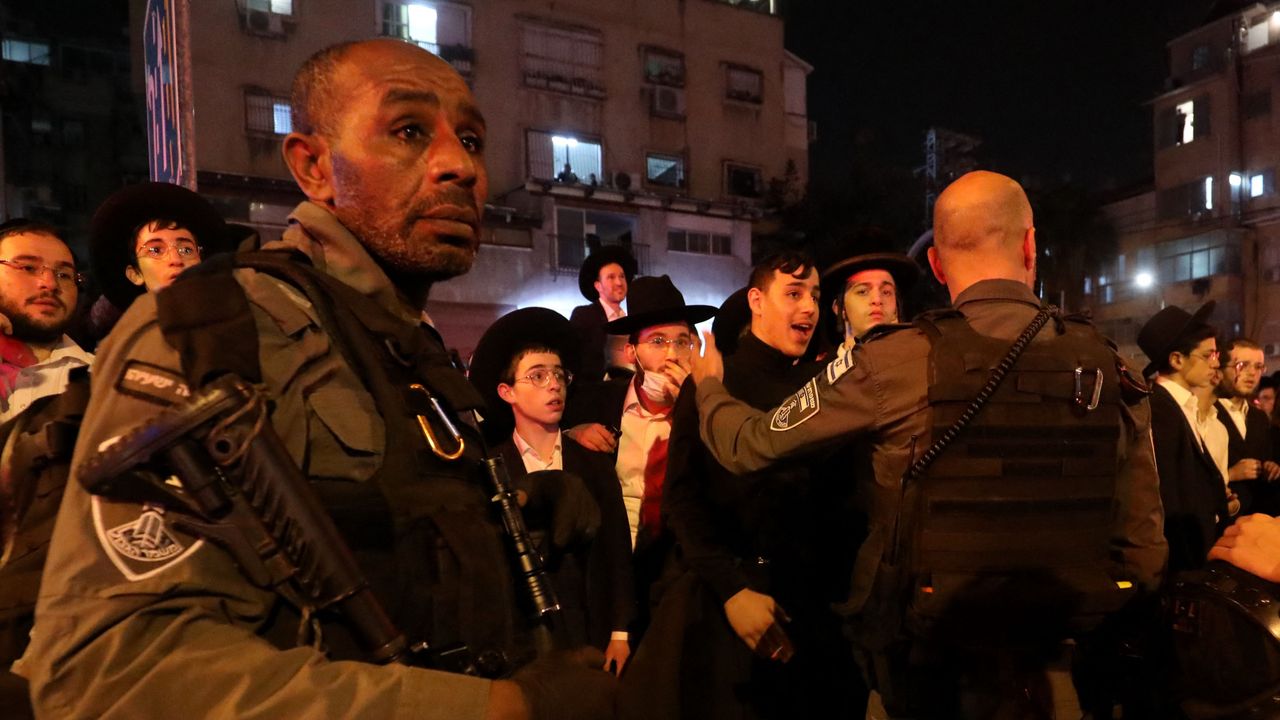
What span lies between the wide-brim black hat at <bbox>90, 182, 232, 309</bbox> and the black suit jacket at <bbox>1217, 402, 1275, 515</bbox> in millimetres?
7785

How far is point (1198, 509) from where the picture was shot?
588cm

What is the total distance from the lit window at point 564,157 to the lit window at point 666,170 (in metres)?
1.71

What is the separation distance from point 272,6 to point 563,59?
313 inches

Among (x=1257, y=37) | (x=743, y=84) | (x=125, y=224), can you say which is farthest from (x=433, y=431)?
(x=1257, y=37)

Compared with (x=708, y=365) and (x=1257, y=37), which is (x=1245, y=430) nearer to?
(x=708, y=365)

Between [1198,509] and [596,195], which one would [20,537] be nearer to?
[1198,509]

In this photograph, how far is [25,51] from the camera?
3572 cm

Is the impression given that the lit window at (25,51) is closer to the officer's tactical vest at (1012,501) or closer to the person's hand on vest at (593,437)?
the person's hand on vest at (593,437)

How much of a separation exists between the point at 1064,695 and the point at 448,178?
2.54 meters

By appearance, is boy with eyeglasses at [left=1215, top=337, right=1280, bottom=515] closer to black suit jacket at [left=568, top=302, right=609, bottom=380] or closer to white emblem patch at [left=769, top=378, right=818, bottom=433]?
black suit jacket at [left=568, top=302, right=609, bottom=380]

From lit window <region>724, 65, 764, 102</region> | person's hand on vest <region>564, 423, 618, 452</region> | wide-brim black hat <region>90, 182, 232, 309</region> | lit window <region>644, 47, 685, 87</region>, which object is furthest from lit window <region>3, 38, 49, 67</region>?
person's hand on vest <region>564, 423, 618, 452</region>

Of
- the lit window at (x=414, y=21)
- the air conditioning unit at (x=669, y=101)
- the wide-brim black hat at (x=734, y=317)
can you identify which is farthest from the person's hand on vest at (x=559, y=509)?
the air conditioning unit at (x=669, y=101)

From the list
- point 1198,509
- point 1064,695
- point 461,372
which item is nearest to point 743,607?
point 1064,695

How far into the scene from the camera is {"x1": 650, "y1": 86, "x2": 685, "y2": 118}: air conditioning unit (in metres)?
26.8
